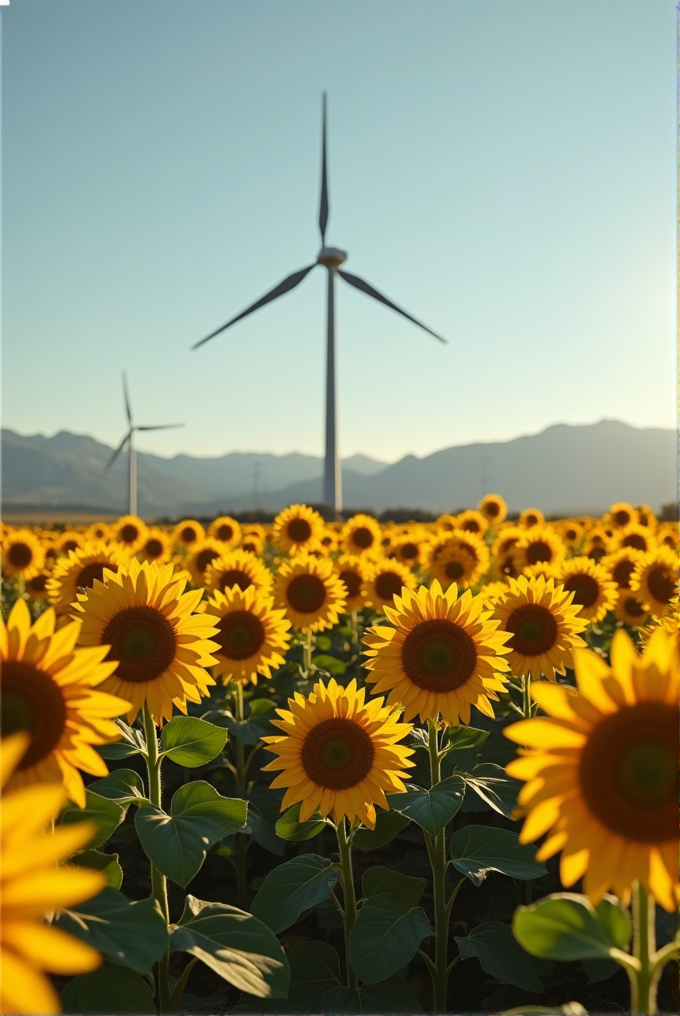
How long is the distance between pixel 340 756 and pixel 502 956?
1.31 m

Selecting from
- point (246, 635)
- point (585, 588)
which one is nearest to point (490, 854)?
point (246, 635)

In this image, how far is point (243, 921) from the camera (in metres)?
2.94

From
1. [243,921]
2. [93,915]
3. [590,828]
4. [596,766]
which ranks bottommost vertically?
[243,921]

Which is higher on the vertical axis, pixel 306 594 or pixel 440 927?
pixel 306 594

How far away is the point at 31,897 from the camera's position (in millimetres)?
1415

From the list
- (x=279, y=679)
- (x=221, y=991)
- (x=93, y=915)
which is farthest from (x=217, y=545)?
(x=93, y=915)

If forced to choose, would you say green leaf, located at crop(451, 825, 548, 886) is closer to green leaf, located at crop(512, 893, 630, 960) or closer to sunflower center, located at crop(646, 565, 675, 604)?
green leaf, located at crop(512, 893, 630, 960)

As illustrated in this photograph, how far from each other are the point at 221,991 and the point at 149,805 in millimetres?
2094

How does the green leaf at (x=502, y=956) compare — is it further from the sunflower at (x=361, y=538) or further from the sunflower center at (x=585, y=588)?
the sunflower at (x=361, y=538)

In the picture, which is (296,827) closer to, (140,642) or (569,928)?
(140,642)

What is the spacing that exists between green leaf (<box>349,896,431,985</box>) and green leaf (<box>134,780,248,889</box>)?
803 mm

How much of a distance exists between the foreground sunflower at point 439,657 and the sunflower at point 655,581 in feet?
15.4

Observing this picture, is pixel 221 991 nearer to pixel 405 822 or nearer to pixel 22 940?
pixel 405 822

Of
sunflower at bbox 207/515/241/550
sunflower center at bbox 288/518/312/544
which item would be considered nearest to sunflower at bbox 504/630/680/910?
sunflower center at bbox 288/518/312/544
